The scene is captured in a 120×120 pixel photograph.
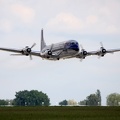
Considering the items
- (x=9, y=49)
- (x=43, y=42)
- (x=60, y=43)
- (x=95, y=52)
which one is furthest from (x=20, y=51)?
(x=43, y=42)

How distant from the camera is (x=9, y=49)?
388 ft

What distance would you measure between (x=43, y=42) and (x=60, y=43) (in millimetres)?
36462

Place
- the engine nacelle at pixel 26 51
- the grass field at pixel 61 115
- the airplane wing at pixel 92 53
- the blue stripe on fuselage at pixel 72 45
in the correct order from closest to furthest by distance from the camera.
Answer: the grass field at pixel 61 115 → the blue stripe on fuselage at pixel 72 45 → the engine nacelle at pixel 26 51 → the airplane wing at pixel 92 53

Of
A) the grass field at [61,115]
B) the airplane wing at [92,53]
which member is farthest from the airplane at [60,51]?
the grass field at [61,115]

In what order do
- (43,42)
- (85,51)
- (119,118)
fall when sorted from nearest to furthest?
(119,118) < (85,51) < (43,42)

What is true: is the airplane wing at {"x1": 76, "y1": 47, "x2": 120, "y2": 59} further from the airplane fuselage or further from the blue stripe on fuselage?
the blue stripe on fuselage

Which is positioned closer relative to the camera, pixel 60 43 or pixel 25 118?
pixel 25 118

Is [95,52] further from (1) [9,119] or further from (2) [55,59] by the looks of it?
(1) [9,119]

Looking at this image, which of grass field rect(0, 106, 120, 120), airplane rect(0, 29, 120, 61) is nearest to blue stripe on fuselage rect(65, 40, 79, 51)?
airplane rect(0, 29, 120, 61)

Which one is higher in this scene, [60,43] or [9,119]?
[60,43]

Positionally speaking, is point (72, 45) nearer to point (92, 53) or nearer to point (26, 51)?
point (92, 53)

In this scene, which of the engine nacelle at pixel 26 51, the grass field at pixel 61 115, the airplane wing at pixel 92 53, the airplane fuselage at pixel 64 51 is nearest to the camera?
the grass field at pixel 61 115

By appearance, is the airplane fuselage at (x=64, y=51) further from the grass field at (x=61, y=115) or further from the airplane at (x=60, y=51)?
the grass field at (x=61, y=115)

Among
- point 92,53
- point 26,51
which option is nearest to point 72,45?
point 92,53
